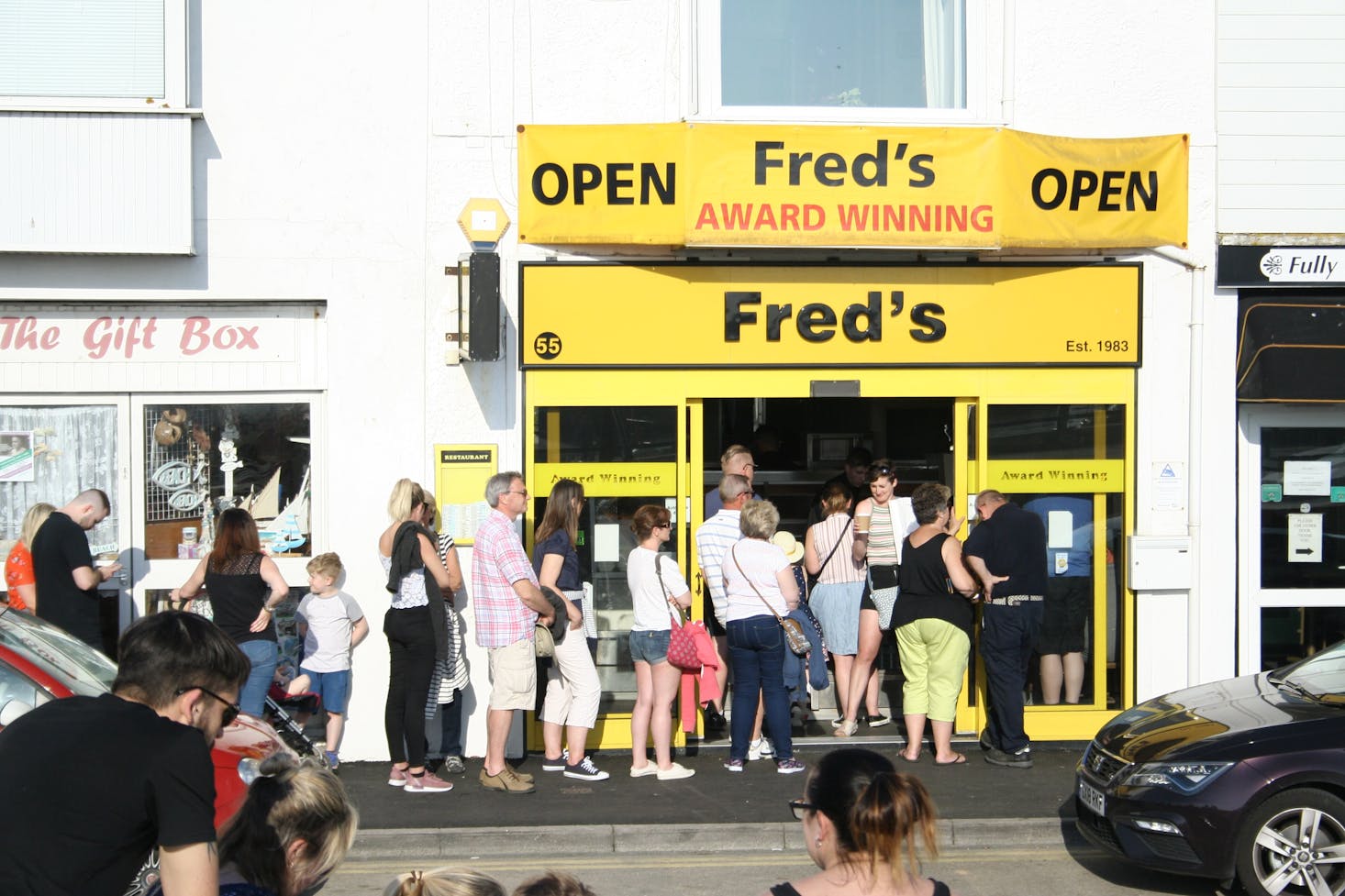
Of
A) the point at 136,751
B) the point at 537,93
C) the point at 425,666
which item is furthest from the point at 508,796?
the point at 136,751

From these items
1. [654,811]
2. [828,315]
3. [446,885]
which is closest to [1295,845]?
[654,811]

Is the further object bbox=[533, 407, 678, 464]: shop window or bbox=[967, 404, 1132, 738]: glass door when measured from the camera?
bbox=[967, 404, 1132, 738]: glass door

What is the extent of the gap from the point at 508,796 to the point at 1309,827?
4622 millimetres

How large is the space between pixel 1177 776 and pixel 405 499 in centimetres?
480

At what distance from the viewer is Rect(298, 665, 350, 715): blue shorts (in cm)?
870

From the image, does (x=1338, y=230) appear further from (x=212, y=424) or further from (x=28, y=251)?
(x=28, y=251)

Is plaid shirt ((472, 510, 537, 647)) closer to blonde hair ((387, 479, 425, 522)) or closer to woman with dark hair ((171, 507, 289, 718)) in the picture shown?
blonde hair ((387, 479, 425, 522))

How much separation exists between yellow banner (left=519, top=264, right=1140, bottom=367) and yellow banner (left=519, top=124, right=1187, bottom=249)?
12.3 inches

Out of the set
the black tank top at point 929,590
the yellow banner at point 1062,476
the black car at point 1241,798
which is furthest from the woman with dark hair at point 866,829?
the yellow banner at point 1062,476

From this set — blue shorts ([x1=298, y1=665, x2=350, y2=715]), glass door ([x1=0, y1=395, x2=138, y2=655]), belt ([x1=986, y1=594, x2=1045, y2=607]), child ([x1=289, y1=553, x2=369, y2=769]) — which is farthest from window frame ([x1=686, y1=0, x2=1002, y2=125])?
glass door ([x1=0, y1=395, x2=138, y2=655])

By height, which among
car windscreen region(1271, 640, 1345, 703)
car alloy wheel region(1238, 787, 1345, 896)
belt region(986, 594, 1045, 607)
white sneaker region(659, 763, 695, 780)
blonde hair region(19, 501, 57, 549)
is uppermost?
blonde hair region(19, 501, 57, 549)

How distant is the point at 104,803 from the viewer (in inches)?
115

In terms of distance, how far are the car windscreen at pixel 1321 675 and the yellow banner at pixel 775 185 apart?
352 cm

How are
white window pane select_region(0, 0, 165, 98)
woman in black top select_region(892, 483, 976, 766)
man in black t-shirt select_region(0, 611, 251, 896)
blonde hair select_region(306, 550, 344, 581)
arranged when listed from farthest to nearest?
white window pane select_region(0, 0, 165, 98) < woman in black top select_region(892, 483, 976, 766) < blonde hair select_region(306, 550, 344, 581) < man in black t-shirt select_region(0, 611, 251, 896)
